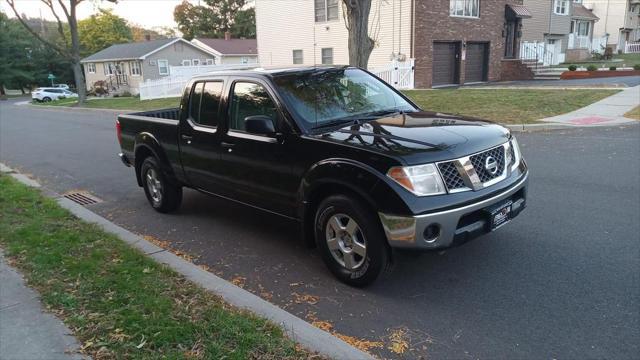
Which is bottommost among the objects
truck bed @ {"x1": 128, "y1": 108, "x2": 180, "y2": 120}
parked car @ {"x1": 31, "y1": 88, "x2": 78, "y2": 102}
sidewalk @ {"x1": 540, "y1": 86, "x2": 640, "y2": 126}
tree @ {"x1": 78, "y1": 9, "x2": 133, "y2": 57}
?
parked car @ {"x1": 31, "y1": 88, "x2": 78, "y2": 102}

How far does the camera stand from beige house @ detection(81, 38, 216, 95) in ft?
155

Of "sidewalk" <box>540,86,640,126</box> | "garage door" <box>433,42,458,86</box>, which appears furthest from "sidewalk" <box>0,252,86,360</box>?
"garage door" <box>433,42,458,86</box>

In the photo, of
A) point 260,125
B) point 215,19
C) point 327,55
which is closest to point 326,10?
point 327,55

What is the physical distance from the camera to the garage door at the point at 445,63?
23.8 metres

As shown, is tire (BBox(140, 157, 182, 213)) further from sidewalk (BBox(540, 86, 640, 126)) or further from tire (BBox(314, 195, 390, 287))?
sidewalk (BBox(540, 86, 640, 126))

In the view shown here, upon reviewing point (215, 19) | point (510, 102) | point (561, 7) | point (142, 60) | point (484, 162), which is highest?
point (215, 19)

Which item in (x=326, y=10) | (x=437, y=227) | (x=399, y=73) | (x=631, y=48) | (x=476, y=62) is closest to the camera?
(x=437, y=227)

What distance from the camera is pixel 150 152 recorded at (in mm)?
6496

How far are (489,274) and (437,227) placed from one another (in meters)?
1.03

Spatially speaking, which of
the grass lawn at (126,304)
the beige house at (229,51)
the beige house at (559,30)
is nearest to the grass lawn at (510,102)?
the grass lawn at (126,304)

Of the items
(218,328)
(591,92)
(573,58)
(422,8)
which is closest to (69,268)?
(218,328)

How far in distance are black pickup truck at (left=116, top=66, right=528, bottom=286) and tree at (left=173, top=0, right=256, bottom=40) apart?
70.2 meters

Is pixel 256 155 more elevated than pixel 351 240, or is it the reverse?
pixel 256 155

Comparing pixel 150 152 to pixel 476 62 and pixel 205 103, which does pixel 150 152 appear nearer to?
pixel 205 103
